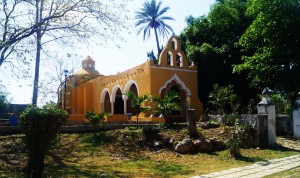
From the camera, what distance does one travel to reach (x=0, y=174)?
8680 mm

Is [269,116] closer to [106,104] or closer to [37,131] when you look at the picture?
[37,131]

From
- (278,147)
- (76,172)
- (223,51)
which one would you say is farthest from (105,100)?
(76,172)

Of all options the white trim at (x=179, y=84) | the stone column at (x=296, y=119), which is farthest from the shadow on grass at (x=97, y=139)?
the stone column at (x=296, y=119)

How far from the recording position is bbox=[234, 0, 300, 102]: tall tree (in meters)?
17.6

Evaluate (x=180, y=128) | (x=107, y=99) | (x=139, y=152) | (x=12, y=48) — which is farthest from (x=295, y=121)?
(x=107, y=99)

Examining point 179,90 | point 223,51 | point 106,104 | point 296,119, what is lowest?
point 296,119

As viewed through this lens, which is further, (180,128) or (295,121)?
(295,121)

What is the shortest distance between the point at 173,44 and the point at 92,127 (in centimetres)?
1031

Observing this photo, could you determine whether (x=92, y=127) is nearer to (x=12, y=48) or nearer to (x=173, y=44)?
(x=12, y=48)

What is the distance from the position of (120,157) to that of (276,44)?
1143 cm

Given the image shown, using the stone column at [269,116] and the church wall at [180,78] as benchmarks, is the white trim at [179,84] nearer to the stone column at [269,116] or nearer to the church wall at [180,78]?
the church wall at [180,78]

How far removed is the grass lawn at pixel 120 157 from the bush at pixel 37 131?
122cm

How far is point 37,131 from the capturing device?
724 cm

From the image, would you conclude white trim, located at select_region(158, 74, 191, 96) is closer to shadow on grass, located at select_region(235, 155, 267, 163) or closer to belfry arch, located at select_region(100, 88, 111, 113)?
belfry arch, located at select_region(100, 88, 111, 113)
